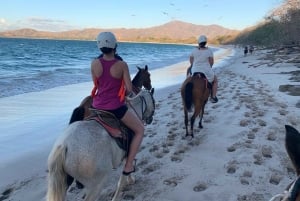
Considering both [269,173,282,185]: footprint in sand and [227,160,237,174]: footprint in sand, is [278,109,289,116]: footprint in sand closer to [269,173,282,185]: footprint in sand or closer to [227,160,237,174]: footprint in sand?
[227,160,237,174]: footprint in sand

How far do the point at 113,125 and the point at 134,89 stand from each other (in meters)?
1.84

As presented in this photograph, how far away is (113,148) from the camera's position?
4602 millimetres

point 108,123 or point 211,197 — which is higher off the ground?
point 108,123

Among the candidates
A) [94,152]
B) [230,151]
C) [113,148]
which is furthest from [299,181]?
[230,151]

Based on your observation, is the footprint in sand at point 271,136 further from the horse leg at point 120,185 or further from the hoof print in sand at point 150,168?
the horse leg at point 120,185

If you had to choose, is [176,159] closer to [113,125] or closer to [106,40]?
[113,125]

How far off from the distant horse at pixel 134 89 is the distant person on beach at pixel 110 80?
36.1 inches

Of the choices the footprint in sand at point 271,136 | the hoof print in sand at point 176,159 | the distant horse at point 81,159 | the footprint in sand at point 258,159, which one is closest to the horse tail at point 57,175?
the distant horse at point 81,159

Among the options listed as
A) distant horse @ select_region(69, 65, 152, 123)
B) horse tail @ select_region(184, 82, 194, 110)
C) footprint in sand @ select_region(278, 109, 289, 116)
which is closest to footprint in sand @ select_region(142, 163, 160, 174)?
distant horse @ select_region(69, 65, 152, 123)

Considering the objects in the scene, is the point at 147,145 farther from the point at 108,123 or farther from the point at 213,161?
the point at 108,123

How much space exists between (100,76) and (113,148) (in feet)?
3.22

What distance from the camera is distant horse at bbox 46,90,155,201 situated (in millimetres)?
4043

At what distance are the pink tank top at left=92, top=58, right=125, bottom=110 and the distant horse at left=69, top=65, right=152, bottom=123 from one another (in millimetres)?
984

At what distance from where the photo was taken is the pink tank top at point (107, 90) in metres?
4.68
